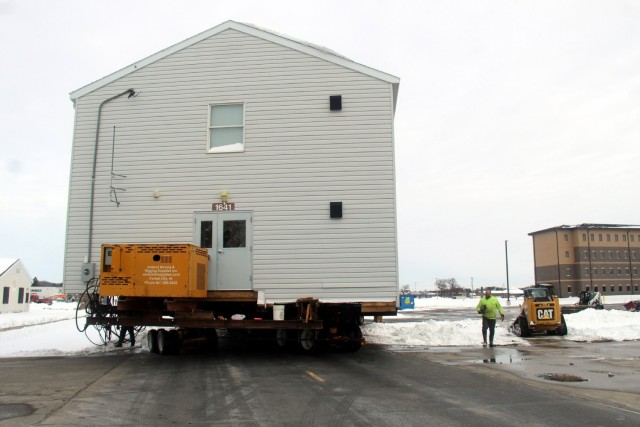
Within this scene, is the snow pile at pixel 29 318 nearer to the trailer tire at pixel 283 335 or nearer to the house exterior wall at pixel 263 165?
the house exterior wall at pixel 263 165

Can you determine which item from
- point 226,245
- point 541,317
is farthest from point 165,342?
point 541,317

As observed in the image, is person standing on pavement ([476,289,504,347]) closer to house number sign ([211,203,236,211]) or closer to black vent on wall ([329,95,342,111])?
black vent on wall ([329,95,342,111])

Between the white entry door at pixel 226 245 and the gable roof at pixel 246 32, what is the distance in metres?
4.33

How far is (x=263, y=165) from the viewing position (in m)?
13.3

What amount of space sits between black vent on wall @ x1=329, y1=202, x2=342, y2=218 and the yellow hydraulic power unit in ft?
10.6

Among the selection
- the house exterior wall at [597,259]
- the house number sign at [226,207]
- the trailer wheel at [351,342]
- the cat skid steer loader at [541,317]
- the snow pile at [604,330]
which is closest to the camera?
the house number sign at [226,207]

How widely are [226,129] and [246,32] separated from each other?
8.59ft

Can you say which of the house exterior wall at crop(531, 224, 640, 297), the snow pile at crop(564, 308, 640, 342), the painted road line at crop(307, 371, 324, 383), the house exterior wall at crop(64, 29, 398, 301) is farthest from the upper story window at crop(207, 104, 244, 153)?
the house exterior wall at crop(531, 224, 640, 297)

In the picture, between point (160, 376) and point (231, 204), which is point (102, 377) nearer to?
point (160, 376)

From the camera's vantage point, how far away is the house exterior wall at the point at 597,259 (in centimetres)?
8706

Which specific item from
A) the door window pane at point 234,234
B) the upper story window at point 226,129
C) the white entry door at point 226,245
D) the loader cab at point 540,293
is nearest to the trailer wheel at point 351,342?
the white entry door at point 226,245

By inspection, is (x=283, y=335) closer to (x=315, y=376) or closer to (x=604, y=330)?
(x=315, y=376)

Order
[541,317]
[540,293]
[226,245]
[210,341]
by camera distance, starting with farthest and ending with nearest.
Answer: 1. [540,293]
2. [541,317]
3. [210,341]
4. [226,245]

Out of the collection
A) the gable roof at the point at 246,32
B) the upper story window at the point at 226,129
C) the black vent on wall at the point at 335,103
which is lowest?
the upper story window at the point at 226,129
